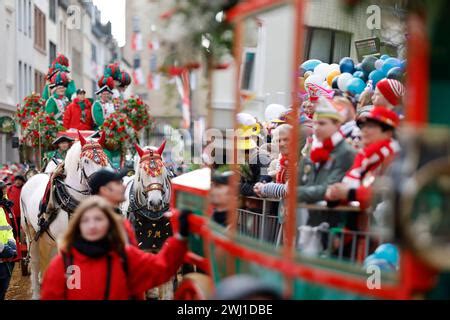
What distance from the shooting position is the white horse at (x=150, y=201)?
10523 mm

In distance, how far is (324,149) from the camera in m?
5.70

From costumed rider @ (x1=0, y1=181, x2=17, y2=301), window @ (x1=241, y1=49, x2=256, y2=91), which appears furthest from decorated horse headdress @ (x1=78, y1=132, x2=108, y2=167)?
window @ (x1=241, y1=49, x2=256, y2=91)

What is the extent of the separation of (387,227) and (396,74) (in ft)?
15.2

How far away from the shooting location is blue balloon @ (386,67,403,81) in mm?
8273

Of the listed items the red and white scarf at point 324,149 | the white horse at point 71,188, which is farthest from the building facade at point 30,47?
the red and white scarf at point 324,149

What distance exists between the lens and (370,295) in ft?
14.1

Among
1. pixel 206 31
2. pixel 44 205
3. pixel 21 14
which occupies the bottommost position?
pixel 44 205

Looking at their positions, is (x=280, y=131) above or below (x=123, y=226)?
above

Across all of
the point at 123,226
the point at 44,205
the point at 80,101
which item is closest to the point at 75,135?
the point at 80,101

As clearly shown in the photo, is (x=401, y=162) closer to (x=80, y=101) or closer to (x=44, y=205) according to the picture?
(x=44, y=205)

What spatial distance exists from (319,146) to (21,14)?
33715 mm

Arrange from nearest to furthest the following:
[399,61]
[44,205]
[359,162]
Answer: [359,162] < [399,61] < [44,205]

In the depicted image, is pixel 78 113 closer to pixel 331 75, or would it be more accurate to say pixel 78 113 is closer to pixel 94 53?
pixel 331 75

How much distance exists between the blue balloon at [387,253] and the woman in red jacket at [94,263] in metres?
1.42
